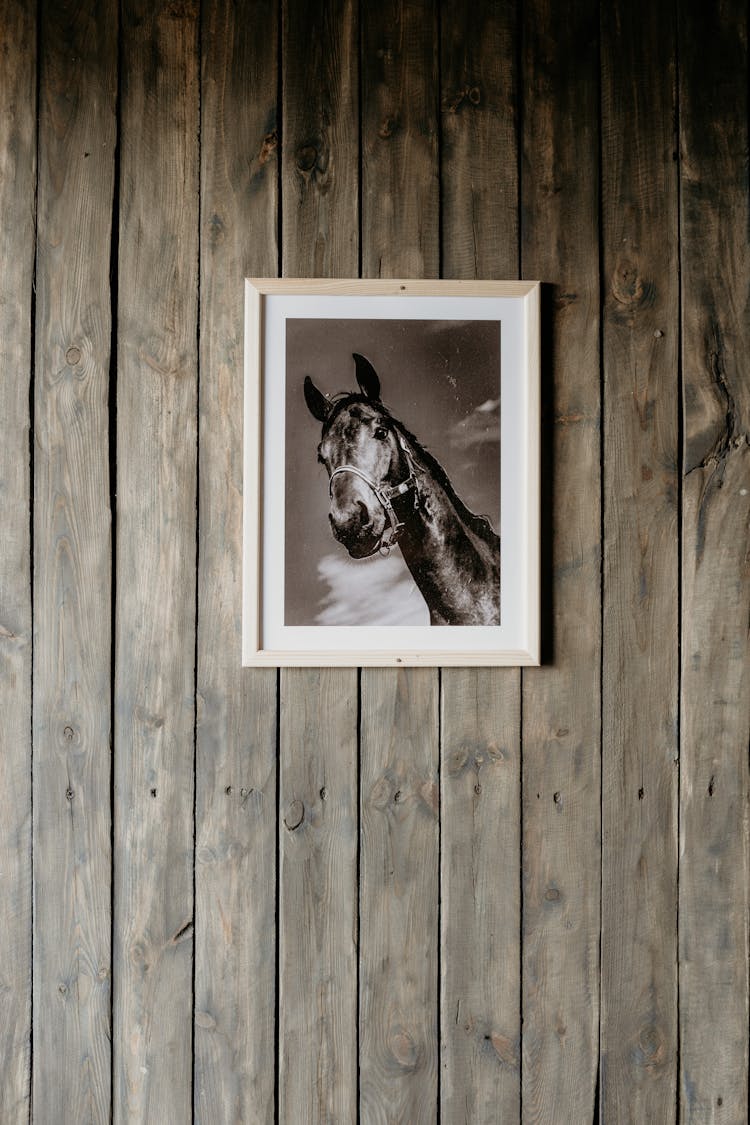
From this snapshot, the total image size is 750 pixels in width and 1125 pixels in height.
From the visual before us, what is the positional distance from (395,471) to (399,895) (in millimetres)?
580

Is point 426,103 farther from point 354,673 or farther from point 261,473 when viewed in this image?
point 354,673

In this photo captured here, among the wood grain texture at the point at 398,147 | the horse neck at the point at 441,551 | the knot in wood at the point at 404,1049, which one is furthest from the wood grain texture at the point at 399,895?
the wood grain texture at the point at 398,147

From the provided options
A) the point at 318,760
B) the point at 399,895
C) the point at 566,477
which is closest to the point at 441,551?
the point at 566,477

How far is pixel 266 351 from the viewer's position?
102 cm

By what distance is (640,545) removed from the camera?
1.04 m

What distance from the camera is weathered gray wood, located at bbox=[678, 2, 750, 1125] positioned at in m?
1.03

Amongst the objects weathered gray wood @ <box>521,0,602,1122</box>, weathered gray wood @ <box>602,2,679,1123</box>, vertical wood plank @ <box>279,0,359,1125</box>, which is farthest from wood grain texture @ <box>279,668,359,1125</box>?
weathered gray wood @ <box>602,2,679,1123</box>

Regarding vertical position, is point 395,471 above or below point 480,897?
above

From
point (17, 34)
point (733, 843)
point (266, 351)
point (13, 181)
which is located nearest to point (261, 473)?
point (266, 351)

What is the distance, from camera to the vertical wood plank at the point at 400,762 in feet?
3.31

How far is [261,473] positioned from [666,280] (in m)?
0.63

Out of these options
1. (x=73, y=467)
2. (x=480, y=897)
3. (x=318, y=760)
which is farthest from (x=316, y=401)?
(x=480, y=897)

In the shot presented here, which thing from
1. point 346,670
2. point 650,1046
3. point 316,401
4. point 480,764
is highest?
point 316,401

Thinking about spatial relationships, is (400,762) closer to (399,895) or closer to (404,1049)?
(399,895)
